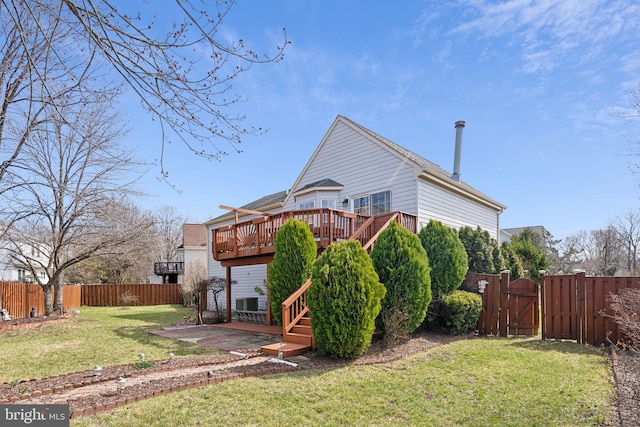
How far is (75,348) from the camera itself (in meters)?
9.88

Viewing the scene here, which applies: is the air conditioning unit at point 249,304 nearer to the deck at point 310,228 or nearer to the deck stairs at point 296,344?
the deck at point 310,228

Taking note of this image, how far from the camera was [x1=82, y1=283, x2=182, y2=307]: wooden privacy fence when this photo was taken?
2855cm

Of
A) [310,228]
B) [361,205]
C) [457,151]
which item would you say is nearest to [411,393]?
[310,228]

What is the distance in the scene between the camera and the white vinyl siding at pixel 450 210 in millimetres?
13164

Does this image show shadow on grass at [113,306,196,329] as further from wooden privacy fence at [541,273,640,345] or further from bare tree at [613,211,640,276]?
bare tree at [613,211,640,276]

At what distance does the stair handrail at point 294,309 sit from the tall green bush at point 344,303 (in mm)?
1023

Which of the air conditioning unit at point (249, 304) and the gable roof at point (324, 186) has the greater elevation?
the gable roof at point (324, 186)

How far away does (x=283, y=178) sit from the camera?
66.6 ft

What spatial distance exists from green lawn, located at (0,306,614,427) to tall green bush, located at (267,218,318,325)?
335 cm

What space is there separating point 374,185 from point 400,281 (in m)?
5.85

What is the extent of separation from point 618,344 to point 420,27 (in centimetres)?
826

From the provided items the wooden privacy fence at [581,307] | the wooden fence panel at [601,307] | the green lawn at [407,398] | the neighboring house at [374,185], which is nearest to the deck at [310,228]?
the neighboring house at [374,185]

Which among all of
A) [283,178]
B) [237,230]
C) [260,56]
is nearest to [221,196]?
[283,178]

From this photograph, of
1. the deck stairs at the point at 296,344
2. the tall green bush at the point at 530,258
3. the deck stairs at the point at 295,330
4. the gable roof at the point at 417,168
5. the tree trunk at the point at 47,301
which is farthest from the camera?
the tall green bush at the point at 530,258
